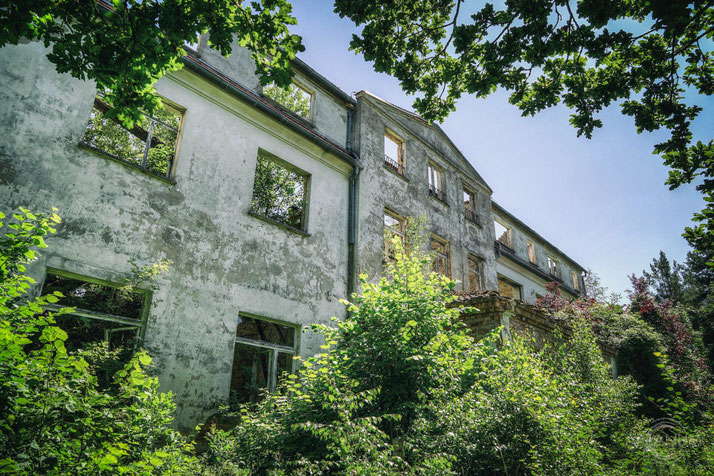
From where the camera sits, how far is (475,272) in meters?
14.7

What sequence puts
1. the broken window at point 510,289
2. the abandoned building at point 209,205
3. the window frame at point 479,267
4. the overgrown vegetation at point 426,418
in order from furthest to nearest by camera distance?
the broken window at point 510,289
the window frame at point 479,267
the abandoned building at point 209,205
the overgrown vegetation at point 426,418

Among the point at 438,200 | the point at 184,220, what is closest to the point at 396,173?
the point at 438,200

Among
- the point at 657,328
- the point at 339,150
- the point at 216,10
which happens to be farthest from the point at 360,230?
the point at 657,328


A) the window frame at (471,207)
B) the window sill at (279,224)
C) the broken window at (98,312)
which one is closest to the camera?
the broken window at (98,312)

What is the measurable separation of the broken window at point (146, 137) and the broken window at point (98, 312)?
2.38 metres

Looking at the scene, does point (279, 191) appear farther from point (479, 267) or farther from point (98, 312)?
point (479, 267)

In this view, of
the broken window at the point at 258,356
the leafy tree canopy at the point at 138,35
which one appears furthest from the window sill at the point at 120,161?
the broken window at the point at 258,356

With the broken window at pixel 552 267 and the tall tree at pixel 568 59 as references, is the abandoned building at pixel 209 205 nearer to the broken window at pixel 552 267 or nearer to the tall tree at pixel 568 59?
the tall tree at pixel 568 59

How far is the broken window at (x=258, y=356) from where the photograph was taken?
727cm

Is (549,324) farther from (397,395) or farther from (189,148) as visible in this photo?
(189,148)

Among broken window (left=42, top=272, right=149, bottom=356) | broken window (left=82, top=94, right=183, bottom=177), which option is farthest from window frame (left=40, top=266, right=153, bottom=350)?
broken window (left=82, top=94, right=183, bottom=177)

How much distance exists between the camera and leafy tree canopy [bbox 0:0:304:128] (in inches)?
131

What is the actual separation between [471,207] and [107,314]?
1342 cm

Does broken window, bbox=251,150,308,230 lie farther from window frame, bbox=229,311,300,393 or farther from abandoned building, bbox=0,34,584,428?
window frame, bbox=229,311,300,393
